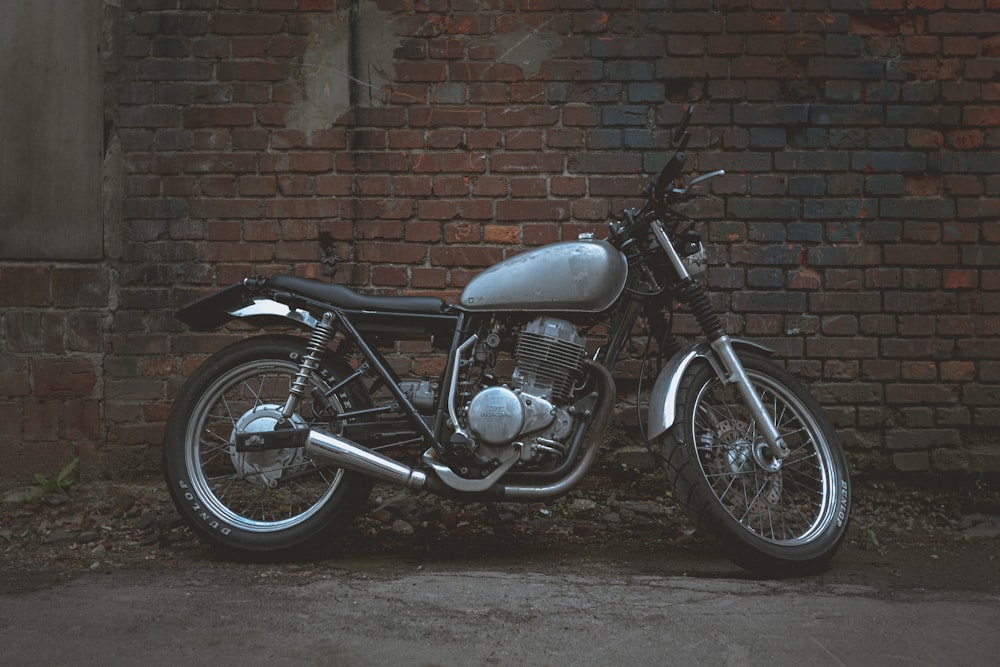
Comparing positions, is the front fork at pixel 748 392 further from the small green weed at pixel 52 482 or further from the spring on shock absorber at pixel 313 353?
the small green weed at pixel 52 482

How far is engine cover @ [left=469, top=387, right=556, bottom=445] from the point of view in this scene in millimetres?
2639

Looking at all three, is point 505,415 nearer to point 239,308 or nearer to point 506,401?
point 506,401

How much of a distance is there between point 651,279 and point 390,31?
153 centimetres

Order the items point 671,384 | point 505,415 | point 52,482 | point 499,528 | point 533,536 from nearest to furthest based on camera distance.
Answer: point 505,415 → point 671,384 → point 499,528 → point 533,536 → point 52,482

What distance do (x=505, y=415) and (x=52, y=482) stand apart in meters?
2.00

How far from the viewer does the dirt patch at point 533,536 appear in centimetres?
270

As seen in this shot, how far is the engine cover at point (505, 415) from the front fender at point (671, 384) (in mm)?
340

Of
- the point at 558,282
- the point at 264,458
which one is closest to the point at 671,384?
the point at 558,282

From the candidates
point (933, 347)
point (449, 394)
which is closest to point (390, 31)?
point (449, 394)

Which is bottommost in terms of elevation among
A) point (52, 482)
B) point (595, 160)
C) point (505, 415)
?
point (52, 482)

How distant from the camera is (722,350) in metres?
2.78

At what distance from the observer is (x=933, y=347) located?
11.2 ft

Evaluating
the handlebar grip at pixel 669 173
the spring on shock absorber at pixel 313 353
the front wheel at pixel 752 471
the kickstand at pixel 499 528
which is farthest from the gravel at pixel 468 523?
the handlebar grip at pixel 669 173

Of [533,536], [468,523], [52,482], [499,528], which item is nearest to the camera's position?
[499,528]
